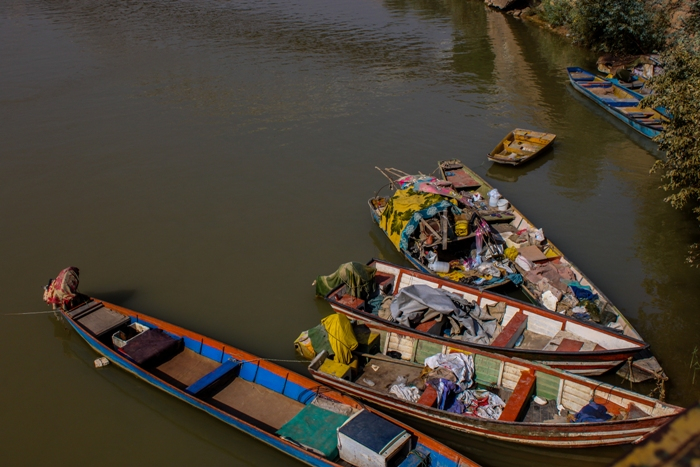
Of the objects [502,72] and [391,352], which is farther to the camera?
[502,72]

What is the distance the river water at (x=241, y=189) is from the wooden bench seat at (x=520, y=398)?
36.0 inches

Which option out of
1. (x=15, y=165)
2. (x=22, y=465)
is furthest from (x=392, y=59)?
(x=22, y=465)

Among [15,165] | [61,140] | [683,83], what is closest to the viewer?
[683,83]

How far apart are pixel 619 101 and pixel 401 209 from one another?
1854 cm

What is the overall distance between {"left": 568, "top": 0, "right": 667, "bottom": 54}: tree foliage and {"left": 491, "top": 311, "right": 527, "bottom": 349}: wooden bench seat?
29.5 meters

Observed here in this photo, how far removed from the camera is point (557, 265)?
16.4 m

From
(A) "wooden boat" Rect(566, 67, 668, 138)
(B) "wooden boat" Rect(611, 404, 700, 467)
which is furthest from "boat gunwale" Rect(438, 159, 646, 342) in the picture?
(B) "wooden boat" Rect(611, 404, 700, 467)

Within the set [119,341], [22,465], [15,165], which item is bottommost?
[22,465]

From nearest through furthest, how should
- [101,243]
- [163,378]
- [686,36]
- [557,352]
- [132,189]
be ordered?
Result: 1. [557,352]
2. [163,378]
3. [101,243]
4. [132,189]
5. [686,36]

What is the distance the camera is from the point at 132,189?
74.0 ft

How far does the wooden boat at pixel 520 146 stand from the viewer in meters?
23.6

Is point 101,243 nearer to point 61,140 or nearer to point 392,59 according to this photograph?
point 61,140

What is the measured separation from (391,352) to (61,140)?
20.9m

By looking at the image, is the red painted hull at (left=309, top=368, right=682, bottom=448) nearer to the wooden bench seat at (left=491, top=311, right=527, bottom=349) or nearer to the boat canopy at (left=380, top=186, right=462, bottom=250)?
the wooden bench seat at (left=491, top=311, right=527, bottom=349)
